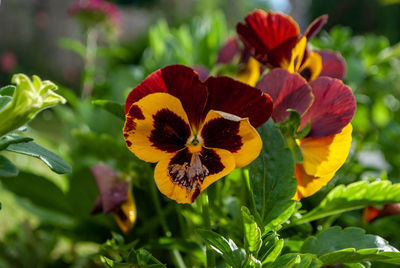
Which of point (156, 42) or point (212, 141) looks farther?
point (156, 42)

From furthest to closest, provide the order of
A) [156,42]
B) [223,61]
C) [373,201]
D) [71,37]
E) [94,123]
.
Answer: [71,37] < [156,42] < [94,123] < [223,61] < [373,201]

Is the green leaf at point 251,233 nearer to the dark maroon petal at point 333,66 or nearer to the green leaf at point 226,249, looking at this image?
the green leaf at point 226,249

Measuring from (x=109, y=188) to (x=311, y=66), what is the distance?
1.12 feet

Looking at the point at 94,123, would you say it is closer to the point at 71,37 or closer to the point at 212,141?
the point at 212,141

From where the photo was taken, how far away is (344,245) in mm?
539

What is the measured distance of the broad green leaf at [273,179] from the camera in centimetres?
51

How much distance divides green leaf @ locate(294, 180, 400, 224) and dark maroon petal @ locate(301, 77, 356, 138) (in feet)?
0.32

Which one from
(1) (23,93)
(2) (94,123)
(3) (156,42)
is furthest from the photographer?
(3) (156,42)

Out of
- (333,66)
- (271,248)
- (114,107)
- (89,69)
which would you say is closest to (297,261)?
(271,248)

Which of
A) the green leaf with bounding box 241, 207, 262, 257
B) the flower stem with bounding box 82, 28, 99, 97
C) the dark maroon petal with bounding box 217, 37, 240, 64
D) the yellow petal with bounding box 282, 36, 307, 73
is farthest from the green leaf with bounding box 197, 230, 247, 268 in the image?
the flower stem with bounding box 82, 28, 99, 97

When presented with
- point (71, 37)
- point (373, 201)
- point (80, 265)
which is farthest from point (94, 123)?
point (71, 37)

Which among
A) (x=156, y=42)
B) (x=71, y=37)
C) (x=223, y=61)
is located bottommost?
(x=71, y=37)

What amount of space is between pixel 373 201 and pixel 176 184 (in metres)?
0.27

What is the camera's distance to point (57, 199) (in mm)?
1005
